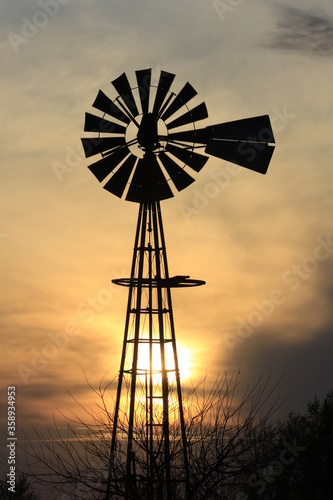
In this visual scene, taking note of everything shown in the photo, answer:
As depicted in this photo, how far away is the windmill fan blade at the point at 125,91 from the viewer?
16812 millimetres

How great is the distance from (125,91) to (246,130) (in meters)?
2.88

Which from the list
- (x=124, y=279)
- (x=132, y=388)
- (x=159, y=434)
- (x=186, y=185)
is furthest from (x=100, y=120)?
(x=159, y=434)

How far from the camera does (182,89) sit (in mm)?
16562

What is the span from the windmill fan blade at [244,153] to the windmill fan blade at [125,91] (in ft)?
6.29

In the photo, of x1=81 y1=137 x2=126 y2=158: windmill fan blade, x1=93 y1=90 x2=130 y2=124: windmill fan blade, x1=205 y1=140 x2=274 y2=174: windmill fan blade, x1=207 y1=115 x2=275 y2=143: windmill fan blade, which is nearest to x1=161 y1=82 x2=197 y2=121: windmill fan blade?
x1=207 y1=115 x2=275 y2=143: windmill fan blade

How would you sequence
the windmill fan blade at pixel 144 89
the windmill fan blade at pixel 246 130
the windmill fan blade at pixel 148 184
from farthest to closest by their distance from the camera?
1. the windmill fan blade at pixel 144 89
2. the windmill fan blade at pixel 148 184
3. the windmill fan blade at pixel 246 130

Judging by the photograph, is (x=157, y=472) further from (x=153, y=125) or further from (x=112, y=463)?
(x=153, y=125)

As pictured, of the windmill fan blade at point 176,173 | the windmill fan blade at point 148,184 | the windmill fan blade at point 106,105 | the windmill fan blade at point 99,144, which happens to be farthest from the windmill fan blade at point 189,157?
the windmill fan blade at point 106,105

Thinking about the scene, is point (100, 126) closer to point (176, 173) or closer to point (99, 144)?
point (99, 144)

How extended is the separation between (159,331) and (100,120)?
200 inches

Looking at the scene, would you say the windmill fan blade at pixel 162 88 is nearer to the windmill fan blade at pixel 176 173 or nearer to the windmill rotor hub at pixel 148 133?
the windmill rotor hub at pixel 148 133

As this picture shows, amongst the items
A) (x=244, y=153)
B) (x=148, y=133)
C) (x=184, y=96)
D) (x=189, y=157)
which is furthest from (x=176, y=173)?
(x=184, y=96)

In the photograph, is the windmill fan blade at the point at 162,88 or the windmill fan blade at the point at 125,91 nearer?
the windmill fan blade at the point at 162,88

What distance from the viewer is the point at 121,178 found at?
1689 centimetres
